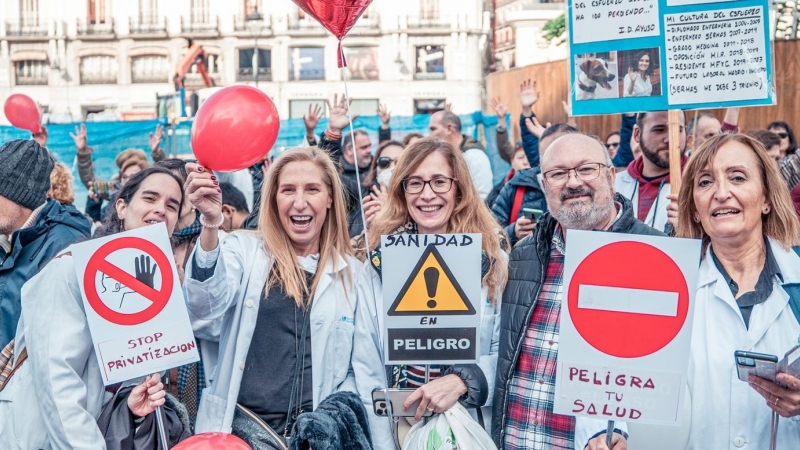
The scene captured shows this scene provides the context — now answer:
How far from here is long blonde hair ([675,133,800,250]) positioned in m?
3.01

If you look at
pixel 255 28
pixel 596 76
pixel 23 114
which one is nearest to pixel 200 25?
pixel 255 28

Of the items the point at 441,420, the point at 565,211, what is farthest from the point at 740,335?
the point at 441,420

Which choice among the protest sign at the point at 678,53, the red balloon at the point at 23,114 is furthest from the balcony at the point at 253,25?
the protest sign at the point at 678,53

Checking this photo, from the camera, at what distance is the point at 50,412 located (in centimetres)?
297

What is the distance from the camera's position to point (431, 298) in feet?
10.3

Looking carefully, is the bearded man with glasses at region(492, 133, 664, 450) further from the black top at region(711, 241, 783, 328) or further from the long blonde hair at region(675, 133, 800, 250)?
the black top at region(711, 241, 783, 328)

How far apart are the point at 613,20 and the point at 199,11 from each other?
43.6 m

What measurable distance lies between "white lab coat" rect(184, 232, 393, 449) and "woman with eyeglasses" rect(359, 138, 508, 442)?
Result: 0.10 meters

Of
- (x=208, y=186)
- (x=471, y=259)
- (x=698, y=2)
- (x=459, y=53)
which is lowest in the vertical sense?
(x=471, y=259)

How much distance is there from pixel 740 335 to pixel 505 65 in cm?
4718

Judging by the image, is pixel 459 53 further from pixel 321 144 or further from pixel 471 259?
pixel 471 259

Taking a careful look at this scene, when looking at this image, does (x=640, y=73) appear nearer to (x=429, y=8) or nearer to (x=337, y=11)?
(x=337, y=11)

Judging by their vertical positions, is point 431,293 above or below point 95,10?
below

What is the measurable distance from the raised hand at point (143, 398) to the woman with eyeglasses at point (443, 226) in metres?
0.81
